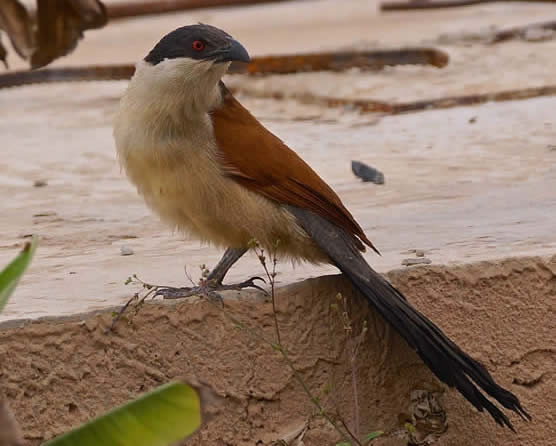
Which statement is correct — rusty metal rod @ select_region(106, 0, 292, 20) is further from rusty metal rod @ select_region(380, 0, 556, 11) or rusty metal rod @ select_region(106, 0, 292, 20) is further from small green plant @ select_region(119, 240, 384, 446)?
small green plant @ select_region(119, 240, 384, 446)

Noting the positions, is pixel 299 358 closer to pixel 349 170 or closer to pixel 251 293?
pixel 251 293

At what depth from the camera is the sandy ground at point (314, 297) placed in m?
3.52

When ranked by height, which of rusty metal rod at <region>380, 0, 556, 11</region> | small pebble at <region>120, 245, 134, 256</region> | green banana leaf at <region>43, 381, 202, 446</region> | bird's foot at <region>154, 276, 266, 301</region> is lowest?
rusty metal rod at <region>380, 0, 556, 11</region>

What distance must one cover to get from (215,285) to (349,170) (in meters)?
1.90

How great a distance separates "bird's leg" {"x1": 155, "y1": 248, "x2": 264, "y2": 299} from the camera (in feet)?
11.5

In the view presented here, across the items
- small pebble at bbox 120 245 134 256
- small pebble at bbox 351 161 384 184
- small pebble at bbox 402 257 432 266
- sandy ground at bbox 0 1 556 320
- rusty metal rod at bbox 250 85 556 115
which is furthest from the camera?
rusty metal rod at bbox 250 85 556 115

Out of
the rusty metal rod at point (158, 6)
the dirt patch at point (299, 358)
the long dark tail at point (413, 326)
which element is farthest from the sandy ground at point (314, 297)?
the rusty metal rod at point (158, 6)

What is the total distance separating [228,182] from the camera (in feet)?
11.5

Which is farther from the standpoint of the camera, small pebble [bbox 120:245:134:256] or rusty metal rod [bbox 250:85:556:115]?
rusty metal rod [bbox 250:85:556:115]

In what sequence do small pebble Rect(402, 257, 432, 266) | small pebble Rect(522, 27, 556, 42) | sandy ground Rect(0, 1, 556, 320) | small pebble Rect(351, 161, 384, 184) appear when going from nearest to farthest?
small pebble Rect(402, 257, 432, 266)
sandy ground Rect(0, 1, 556, 320)
small pebble Rect(351, 161, 384, 184)
small pebble Rect(522, 27, 556, 42)

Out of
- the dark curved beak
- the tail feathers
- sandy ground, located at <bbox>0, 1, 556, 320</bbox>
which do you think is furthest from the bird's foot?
the dark curved beak

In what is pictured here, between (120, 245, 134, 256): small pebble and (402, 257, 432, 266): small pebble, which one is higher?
(402, 257, 432, 266): small pebble

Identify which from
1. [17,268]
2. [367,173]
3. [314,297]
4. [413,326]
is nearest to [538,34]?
[367,173]

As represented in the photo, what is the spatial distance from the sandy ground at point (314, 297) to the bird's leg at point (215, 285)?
0.14 ft
